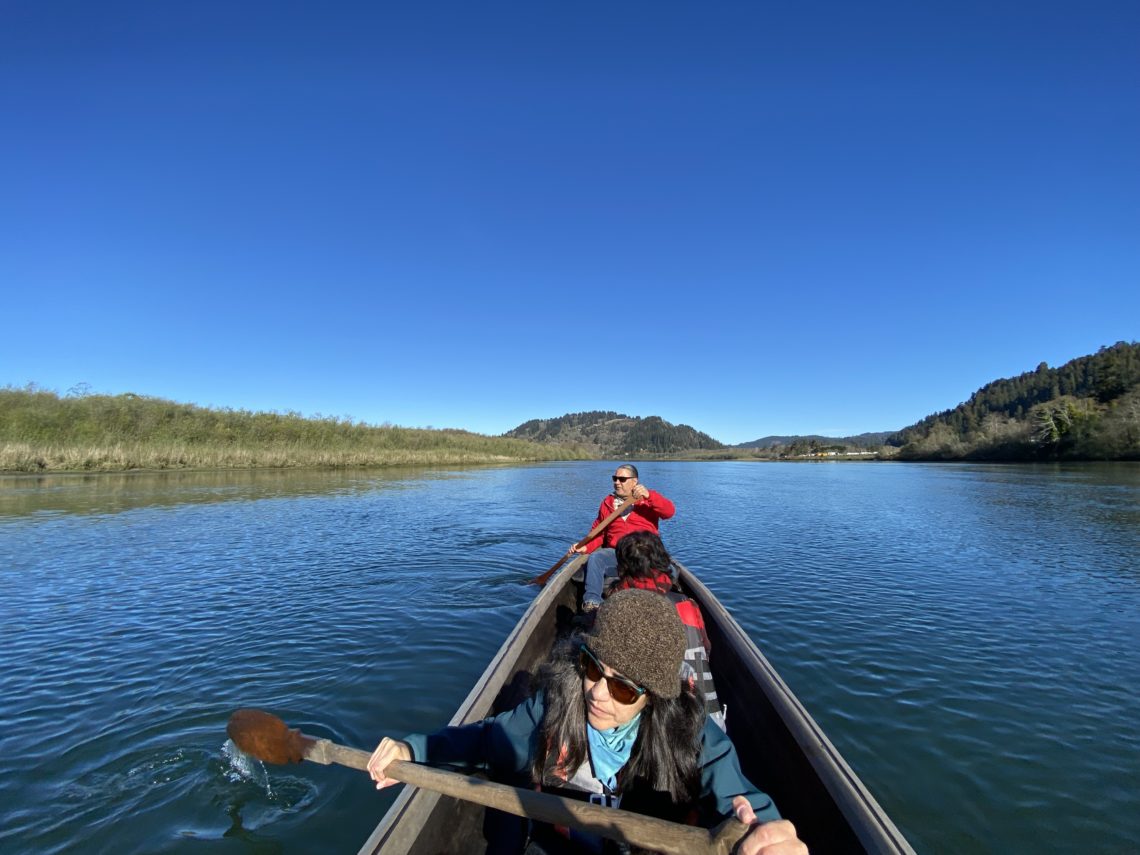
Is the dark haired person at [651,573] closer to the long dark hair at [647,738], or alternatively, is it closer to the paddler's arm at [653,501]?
the long dark hair at [647,738]

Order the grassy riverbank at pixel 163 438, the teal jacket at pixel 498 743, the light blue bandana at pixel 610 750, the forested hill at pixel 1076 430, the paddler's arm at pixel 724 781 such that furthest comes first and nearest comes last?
the forested hill at pixel 1076 430, the grassy riverbank at pixel 163 438, the teal jacket at pixel 498 743, the light blue bandana at pixel 610 750, the paddler's arm at pixel 724 781

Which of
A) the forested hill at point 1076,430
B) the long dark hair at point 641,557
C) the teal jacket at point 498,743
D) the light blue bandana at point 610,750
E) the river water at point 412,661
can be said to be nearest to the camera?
the light blue bandana at point 610,750

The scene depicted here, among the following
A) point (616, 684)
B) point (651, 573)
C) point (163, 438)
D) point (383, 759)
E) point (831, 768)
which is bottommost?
point (831, 768)

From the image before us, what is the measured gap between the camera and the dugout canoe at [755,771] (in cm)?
226

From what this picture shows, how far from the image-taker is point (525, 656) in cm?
502

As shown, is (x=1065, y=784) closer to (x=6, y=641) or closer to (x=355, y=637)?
(x=355, y=637)

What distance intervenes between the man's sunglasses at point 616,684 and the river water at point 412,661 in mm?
2583

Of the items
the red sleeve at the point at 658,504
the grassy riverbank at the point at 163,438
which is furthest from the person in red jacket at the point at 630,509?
the grassy riverbank at the point at 163,438

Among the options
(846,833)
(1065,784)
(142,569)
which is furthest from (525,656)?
(142,569)

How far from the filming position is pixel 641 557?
4.34 m

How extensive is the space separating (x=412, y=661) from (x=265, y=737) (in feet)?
13.2

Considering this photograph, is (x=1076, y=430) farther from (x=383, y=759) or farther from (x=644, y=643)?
(x=383, y=759)

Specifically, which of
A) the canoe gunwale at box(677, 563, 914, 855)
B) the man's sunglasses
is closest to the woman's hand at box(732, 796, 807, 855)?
the man's sunglasses

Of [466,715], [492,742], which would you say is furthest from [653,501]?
[492,742]
